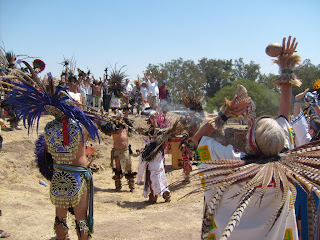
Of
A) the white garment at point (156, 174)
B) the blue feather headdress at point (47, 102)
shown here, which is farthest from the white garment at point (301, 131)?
the white garment at point (156, 174)

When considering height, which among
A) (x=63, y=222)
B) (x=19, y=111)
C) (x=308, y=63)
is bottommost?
(x=63, y=222)

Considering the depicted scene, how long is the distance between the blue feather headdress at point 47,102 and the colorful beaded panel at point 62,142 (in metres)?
0.09

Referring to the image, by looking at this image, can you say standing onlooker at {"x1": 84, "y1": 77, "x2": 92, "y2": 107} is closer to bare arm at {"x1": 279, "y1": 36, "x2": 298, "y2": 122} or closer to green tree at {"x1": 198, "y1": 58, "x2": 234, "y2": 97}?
bare arm at {"x1": 279, "y1": 36, "x2": 298, "y2": 122}

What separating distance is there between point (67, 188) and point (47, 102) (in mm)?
1008

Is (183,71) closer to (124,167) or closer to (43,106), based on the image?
(124,167)

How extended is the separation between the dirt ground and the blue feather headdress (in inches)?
53.8

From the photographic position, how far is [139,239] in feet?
16.2

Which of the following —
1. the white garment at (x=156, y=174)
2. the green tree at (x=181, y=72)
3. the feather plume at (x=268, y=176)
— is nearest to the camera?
the feather plume at (x=268, y=176)

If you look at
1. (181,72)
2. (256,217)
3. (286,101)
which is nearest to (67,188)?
(256,217)

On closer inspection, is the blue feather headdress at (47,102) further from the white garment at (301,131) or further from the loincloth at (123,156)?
the loincloth at (123,156)

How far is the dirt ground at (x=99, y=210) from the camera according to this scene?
516 cm

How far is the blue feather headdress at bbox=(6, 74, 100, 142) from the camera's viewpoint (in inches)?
150

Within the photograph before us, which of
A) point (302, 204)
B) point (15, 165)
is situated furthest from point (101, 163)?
point (302, 204)

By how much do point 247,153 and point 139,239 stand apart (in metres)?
3.32
